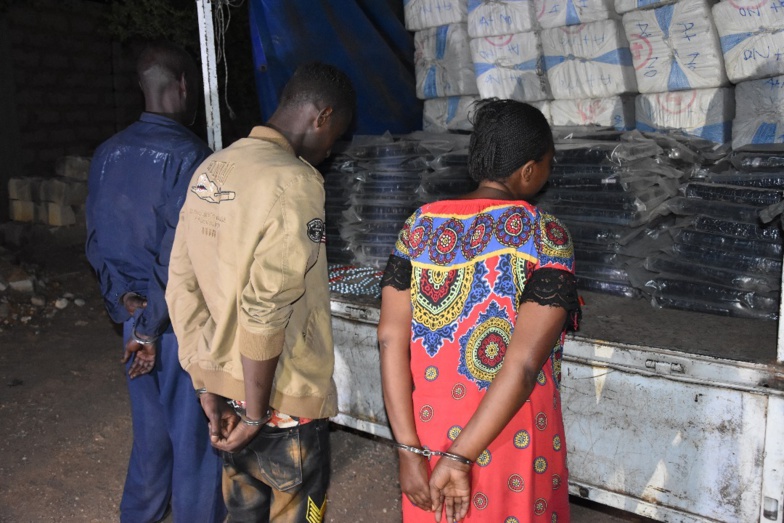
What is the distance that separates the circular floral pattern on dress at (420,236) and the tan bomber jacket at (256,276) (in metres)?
0.22

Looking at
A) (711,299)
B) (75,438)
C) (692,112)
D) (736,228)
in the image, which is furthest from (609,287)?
(75,438)

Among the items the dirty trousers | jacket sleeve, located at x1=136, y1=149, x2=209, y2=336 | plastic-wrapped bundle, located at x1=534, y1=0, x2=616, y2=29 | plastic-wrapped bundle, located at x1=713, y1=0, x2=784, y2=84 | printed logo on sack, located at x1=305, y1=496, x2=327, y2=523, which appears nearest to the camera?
printed logo on sack, located at x1=305, y1=496, x2=327, y2=523

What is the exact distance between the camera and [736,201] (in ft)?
8.28

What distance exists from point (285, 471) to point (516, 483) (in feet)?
2.02

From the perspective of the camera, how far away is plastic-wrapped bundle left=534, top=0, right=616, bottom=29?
3.16m

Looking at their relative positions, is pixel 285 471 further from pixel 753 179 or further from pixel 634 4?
pixel 634 4

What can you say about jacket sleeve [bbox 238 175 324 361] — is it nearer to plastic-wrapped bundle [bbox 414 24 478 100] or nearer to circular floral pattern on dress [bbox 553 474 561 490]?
circular floral pattern on dress [bbox 553 474 561 490]

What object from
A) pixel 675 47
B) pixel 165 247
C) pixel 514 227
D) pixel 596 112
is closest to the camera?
pixel 514 227

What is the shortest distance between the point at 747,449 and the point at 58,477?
2713 mm

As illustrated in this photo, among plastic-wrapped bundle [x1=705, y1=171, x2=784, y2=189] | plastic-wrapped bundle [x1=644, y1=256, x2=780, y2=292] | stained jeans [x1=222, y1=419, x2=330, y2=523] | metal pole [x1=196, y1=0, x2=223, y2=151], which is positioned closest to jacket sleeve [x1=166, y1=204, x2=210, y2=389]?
stained jeans [x1=222, y1=419, x2=330, y2=523]

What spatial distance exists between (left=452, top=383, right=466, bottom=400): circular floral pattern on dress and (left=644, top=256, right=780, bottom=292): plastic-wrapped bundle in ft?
4.52

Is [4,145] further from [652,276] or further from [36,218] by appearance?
[652,276]

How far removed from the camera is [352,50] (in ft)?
12.6

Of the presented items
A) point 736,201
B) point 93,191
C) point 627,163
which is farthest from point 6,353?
point 736,201
